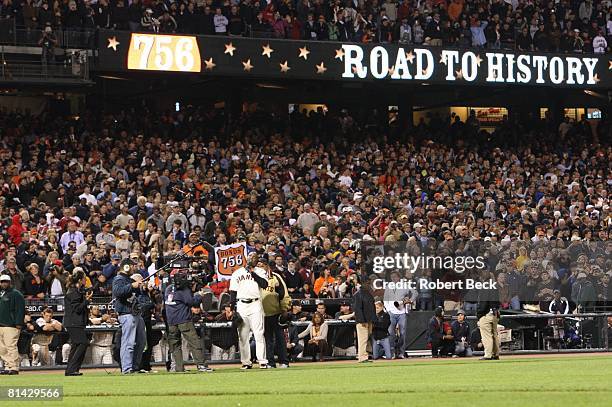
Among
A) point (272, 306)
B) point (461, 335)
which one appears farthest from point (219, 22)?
point (272, 306)

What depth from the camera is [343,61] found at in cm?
3600

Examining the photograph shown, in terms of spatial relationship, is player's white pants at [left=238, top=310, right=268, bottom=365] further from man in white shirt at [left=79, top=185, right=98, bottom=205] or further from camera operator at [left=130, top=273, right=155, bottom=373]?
man in white shirt at [left=79, top=185, right=98, bottom=205]

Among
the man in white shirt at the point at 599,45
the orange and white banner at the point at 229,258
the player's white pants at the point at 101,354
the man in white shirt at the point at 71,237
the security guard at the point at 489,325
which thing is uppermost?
the man in white shirt at the point at 599,45

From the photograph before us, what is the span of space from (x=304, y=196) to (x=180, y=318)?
12.3m

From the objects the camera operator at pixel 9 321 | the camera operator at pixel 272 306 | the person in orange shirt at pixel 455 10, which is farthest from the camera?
the person in orange shirt at pixel 455 10

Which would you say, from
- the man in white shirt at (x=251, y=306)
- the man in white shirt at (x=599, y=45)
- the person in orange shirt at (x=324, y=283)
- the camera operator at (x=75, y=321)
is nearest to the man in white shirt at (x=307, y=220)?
the person in orange shirt at (x=324, y=283)

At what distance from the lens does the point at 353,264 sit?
27.3m

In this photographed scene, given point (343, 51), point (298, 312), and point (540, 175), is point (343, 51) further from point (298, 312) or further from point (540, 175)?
point (298, 312)

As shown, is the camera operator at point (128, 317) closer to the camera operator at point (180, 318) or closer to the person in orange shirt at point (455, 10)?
the camera operator at point (180, 318)

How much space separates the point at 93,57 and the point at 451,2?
502 inches

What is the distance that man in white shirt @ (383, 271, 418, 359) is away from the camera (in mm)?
25219

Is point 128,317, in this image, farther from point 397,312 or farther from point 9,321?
point 397,312

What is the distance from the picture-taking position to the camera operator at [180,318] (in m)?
20.4

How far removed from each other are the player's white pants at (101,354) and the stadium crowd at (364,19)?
35.4ft
